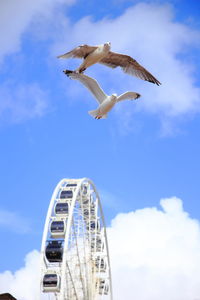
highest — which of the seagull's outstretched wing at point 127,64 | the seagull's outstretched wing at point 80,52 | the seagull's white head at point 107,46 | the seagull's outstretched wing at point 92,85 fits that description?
the seagull's outstretched wing at point 92,85

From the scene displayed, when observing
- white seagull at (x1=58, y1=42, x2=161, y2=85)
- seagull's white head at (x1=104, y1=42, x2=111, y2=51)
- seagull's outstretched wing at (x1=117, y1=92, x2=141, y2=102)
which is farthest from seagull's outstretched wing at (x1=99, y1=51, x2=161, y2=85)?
seagull's outstretched wing at (x1=117, y1=92, x2=141, y2=102)

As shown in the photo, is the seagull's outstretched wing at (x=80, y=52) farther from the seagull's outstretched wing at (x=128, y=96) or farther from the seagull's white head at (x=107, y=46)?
the seagull's outstretched wing at (x=128, y=96)

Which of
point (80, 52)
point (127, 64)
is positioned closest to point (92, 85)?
point (127, 64)

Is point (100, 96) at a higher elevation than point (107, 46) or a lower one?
higher

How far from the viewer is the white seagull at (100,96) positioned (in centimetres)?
3234

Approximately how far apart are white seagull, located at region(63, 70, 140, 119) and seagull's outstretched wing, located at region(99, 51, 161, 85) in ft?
6.49

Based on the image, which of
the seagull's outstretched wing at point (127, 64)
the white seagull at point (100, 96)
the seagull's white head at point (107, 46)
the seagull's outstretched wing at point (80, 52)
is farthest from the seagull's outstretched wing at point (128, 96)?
the seagull's outstretched wing at point (80, 52)

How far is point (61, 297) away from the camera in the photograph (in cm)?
5444

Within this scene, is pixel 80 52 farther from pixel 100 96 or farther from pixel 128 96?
pixel 128 96

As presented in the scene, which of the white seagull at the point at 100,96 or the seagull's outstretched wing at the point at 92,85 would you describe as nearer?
the white seagull at the point at 100,96

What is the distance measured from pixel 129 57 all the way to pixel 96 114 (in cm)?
355

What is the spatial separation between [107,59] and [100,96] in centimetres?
324

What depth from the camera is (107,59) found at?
1248 inches

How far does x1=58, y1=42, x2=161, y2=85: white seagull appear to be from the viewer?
28.3 meters
